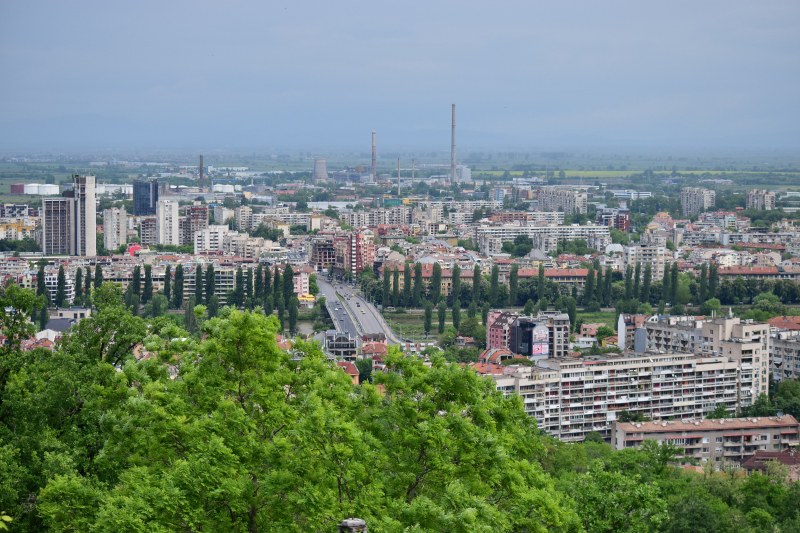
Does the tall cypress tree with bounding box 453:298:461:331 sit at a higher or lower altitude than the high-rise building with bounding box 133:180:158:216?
lower

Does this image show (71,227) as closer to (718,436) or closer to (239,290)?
(239,290)

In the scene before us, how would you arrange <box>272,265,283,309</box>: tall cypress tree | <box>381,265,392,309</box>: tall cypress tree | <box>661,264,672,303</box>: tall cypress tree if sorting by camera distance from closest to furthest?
<box>272,265,283,309</box>: tall cypress tree → <box>661,264,672,303</box>: tall cypress tree → <box>381,265,392,309</box>: tall cypress tree

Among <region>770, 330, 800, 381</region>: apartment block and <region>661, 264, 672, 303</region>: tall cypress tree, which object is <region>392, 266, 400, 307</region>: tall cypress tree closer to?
<region>661, 264, 672, 303</region>: tall cypress tree

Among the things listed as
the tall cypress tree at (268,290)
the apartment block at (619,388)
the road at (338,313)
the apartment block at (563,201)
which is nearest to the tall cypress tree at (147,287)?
the tall cypress tree at (268,290)

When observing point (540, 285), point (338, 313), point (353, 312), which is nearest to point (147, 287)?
point (338, 313)

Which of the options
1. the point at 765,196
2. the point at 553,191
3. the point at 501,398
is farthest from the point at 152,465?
the point at 553,191

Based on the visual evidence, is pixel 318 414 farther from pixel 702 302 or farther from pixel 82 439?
pixel 702 302

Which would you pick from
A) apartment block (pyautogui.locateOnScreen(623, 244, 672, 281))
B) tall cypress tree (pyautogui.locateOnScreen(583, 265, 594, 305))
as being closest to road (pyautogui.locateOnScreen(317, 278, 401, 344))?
tall cypress tree (pyautogui.locateOnScreen(583, 265, 594, 305))
